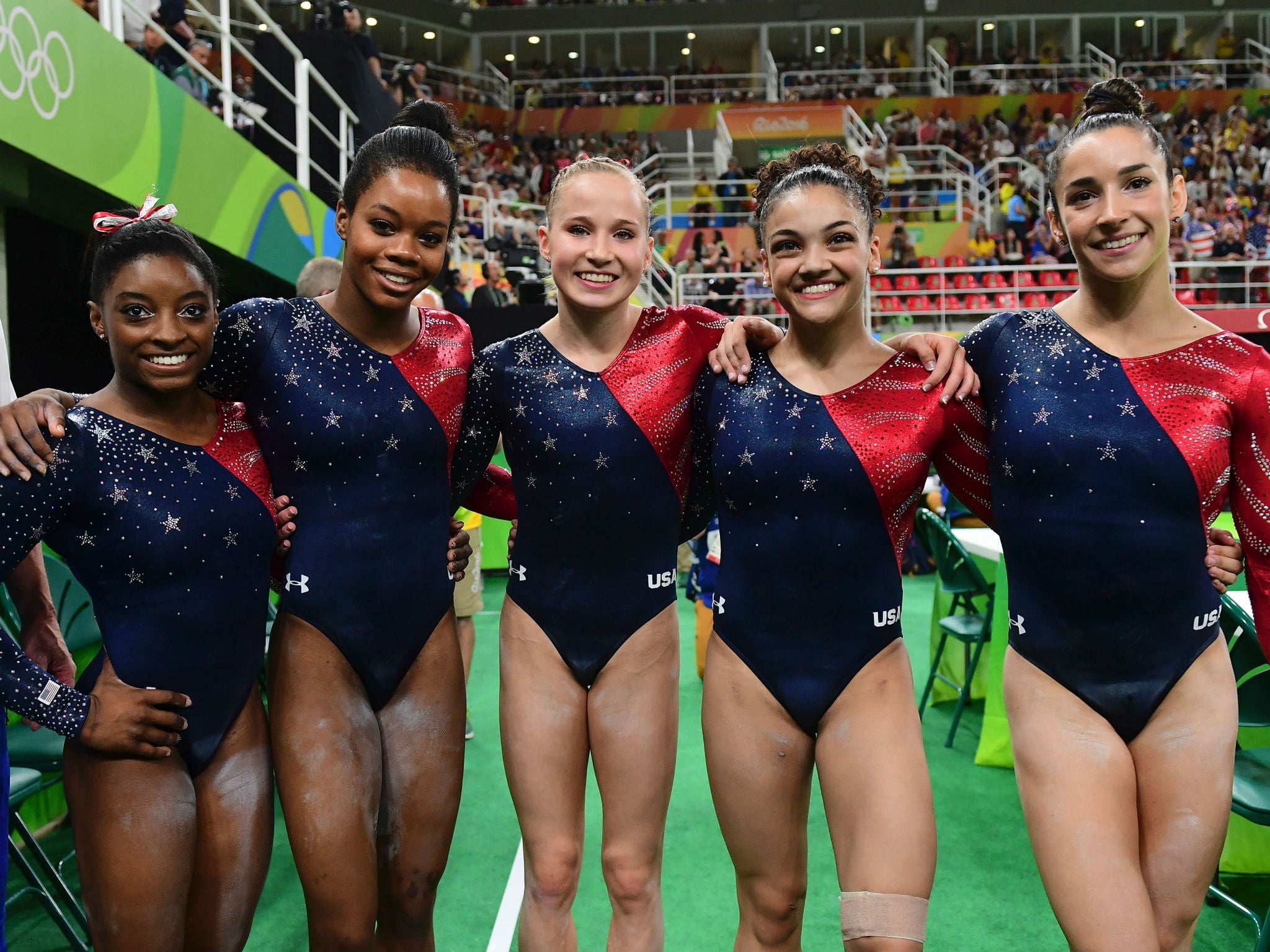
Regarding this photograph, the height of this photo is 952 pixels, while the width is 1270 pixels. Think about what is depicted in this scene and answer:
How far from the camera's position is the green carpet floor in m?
3.20

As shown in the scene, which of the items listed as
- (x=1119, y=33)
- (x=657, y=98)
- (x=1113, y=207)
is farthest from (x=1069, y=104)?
(x=1113, y=207)

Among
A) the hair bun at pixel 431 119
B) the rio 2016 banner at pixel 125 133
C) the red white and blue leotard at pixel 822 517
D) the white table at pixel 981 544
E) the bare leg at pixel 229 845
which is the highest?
the rio 2016 banner at pixel 125 133

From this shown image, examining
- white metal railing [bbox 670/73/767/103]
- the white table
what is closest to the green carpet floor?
the white table

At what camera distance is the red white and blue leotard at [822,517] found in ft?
7.09

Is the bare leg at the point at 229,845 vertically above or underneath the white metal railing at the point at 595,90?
underneath

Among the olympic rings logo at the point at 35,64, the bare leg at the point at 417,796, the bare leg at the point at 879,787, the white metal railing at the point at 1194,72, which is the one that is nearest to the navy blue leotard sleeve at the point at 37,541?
the bare leg at the point at 417,796

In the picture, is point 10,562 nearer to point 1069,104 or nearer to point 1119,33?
point 1069,104

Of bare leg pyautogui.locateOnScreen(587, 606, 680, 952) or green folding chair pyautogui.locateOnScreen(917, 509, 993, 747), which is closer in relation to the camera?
bare leg pyautogui.locateOnScreen(587, 606, 680, 952)

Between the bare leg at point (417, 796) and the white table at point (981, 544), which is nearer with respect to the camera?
the bare leg at point (417, 796)

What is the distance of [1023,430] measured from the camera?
2.11m

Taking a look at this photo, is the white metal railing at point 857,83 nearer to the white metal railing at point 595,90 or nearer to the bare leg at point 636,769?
the white metal railing at point 595,90

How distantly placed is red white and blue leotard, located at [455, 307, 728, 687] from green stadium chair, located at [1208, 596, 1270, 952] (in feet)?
5.39

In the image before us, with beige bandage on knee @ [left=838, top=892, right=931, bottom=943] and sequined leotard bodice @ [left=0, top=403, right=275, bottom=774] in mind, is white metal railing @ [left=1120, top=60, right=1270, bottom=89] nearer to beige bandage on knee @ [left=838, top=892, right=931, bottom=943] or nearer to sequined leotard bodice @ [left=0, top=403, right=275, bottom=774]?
beige bandage on knee @ [left=838, top=892, right=931, bottom=943]

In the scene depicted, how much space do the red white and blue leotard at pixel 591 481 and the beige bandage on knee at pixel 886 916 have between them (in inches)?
30.1
